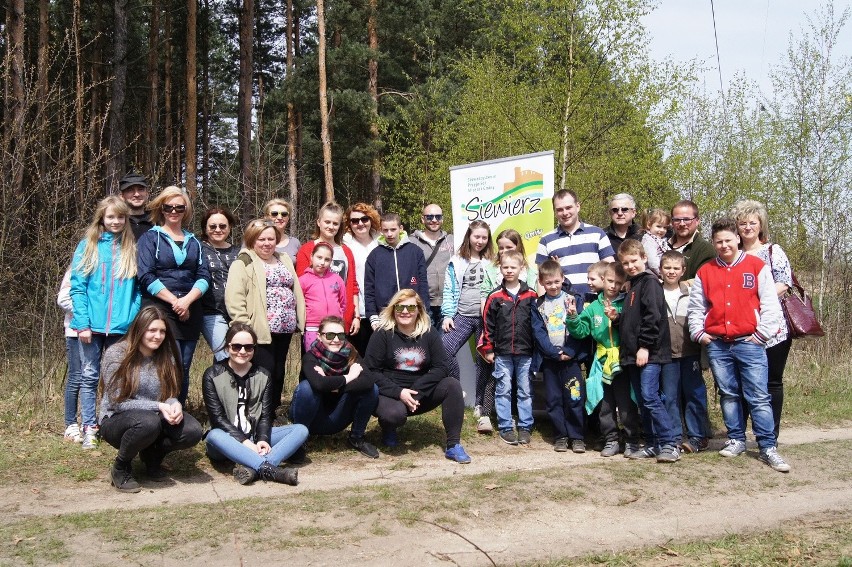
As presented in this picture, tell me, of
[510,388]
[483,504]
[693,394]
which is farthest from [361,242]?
[693,394]

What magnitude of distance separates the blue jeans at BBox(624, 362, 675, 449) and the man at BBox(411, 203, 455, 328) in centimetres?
231

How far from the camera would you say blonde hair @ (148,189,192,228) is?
249 inches

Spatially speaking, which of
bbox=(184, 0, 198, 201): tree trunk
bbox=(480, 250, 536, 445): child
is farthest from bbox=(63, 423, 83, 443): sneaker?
bbox=(184, 0, 198, 201): tree trunk

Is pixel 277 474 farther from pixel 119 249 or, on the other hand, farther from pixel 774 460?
pixel 774 460

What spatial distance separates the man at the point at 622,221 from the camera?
735cm

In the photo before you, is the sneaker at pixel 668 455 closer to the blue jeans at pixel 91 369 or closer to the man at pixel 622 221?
the man at pixel 622 221

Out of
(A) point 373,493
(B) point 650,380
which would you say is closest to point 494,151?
(B) point 650,380

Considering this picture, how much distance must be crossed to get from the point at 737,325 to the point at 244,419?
4142 mm

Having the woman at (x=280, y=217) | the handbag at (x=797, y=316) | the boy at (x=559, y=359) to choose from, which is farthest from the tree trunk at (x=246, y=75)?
the handbag at (x=797, y=316)

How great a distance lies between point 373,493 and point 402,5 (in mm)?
22592

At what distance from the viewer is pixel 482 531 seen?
4.71 m

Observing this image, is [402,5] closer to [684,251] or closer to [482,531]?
[684,251]

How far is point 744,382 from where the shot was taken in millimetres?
A: 6340

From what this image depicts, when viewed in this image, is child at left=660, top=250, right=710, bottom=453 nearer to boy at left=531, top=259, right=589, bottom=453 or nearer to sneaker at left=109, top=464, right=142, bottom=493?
boy at left=531, top=259, right=589, bottom=453
